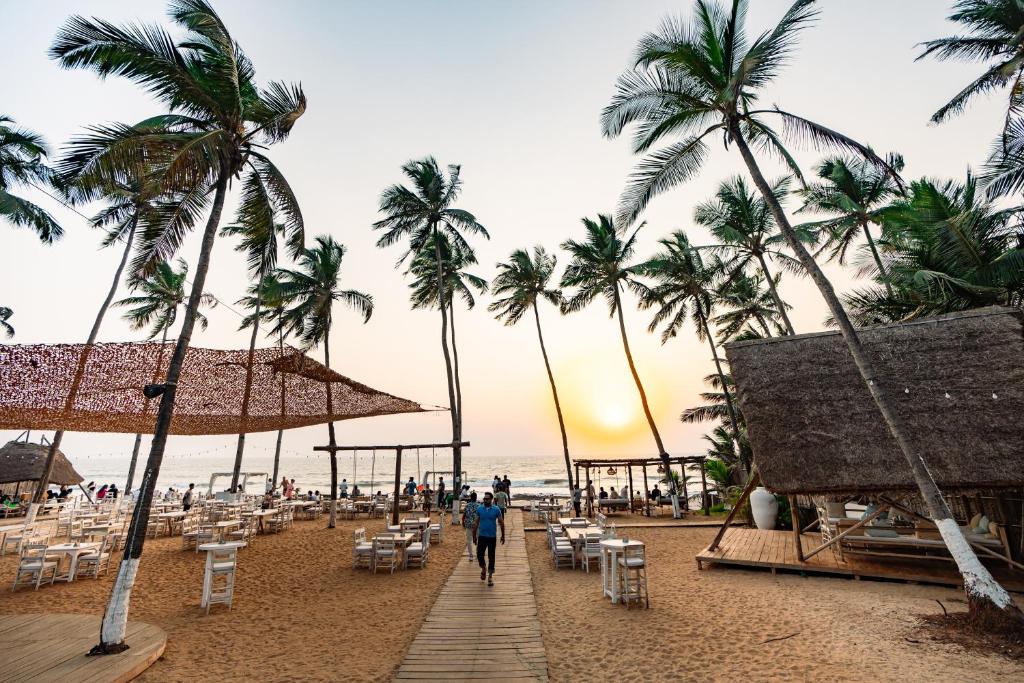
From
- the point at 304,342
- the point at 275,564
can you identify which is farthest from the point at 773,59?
the point at 304,342

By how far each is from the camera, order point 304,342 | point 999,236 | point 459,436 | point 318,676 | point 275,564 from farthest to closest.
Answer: point 304,342 < point 459,436 < point 999,236 < point 275,564 < point 318,676

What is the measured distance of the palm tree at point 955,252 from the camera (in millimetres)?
10688

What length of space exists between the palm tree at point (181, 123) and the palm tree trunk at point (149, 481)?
10mm

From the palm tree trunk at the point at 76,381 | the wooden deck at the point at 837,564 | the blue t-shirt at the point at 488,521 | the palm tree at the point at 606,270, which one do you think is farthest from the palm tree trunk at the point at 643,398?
the palm tree trunk at the point at 76,381

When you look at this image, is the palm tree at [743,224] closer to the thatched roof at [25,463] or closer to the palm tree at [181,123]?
the palm tree at [181,123]

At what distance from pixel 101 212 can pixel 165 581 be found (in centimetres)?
687

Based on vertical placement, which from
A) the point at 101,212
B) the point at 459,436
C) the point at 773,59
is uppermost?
the point at 773,59

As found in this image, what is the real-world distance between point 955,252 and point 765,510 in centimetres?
846

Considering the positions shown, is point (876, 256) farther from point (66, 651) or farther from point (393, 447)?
point (66, 651)

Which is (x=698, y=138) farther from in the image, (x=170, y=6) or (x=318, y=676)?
(x=318, y=676)

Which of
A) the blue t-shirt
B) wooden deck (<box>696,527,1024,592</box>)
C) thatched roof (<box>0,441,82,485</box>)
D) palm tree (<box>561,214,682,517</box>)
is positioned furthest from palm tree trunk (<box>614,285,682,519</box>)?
thatched roof (<box>0,441,82,485</box>)

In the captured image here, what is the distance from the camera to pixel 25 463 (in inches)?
827

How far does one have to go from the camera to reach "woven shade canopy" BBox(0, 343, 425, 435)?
7047 mm

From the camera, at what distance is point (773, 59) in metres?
7.88
